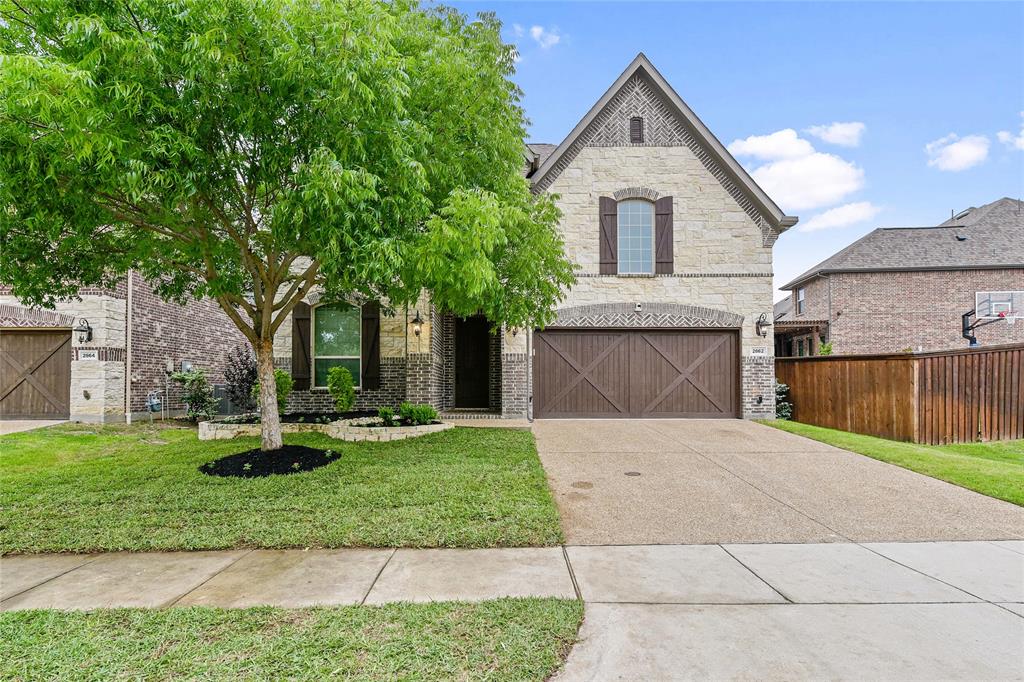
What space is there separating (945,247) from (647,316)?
18.1 m

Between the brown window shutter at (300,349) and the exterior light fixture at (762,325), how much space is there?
11.3 meters

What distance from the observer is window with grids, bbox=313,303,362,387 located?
11812mm

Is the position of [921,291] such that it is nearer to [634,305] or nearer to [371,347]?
[634,305]

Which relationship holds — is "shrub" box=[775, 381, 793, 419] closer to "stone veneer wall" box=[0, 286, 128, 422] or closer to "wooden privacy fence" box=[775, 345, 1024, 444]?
"wooden privacy fence" box=[775, 345, 1024, 444]

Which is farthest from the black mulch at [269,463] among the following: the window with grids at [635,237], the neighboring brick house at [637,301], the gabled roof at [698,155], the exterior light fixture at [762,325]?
the exterior light fixture at [762,325]

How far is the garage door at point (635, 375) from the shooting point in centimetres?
1194

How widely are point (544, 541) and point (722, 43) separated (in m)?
11.0

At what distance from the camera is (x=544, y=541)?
4.09m

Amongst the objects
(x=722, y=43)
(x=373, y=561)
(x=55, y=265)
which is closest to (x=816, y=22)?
(x=722, y=43)

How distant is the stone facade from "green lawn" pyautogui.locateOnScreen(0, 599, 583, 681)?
22.1m

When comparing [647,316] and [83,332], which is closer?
[83,332]

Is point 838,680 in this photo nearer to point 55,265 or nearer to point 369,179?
point 369,179

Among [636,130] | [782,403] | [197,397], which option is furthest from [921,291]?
[197,397]

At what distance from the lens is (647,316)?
38.9 feet
